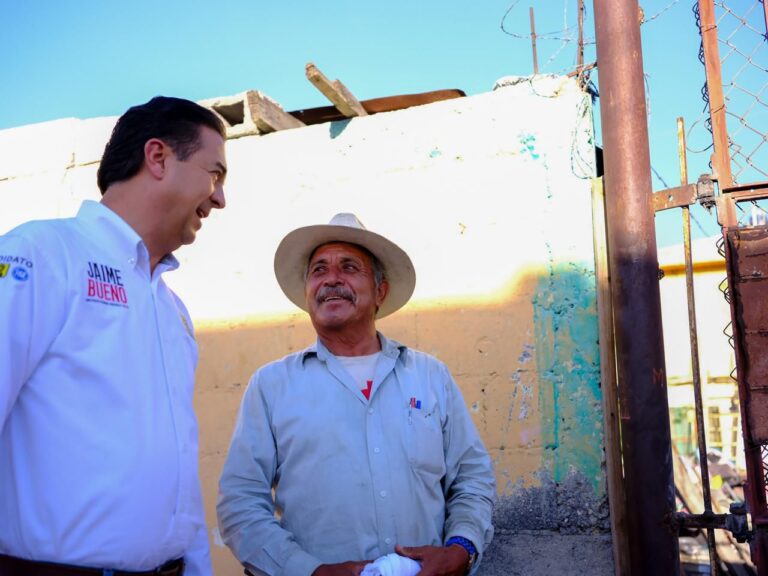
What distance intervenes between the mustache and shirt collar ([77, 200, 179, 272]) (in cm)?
101

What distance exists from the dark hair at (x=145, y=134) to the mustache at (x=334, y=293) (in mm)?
923

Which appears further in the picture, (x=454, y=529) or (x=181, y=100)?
(x=454, y=529)

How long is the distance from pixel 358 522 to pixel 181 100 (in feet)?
4.60

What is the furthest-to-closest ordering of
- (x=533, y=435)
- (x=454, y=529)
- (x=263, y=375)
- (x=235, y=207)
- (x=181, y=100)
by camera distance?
(x=235, y=207), (x=533, y=435), (x=263, y=375), (x=454, y=529), (x=181, y=100)

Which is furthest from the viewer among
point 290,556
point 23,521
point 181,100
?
point 290,556

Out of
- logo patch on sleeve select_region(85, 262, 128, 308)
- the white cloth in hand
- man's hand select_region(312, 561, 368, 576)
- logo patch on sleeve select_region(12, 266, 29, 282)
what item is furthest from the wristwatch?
logo patch on sleeve select_region(12, 266, 29, 282)

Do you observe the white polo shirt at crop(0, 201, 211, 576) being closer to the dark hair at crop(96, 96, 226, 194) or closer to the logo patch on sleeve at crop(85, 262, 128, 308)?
the logo patch on sleeve at crop(85, 262, 128, 308)

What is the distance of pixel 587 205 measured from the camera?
3744mm

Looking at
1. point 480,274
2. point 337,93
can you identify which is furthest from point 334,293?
point 337,93

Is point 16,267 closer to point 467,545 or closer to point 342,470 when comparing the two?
point 342,470

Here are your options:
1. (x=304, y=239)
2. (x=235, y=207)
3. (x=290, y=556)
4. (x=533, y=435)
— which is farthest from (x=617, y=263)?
(x=235, y=207)

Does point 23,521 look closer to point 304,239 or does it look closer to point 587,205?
point 304,239

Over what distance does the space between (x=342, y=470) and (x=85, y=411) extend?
3.47 ft

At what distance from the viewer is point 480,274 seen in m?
3.87
